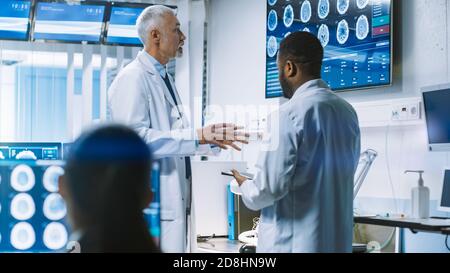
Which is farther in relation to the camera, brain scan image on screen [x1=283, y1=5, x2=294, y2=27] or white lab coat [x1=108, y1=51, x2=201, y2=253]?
brain scan image on screen [x1=283, y1=5, x2=294, y2=27]

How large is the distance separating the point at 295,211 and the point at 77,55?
2.59 metres

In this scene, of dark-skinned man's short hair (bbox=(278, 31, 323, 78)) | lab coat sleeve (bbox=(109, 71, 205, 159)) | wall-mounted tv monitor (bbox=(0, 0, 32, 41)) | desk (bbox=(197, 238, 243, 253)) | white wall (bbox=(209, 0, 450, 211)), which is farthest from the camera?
wall-mounted tv monitor (bbox=(0, 0, 32, 41))

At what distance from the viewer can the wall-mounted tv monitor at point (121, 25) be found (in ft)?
12.2

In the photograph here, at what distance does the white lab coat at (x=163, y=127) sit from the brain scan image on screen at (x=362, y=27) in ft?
3.78

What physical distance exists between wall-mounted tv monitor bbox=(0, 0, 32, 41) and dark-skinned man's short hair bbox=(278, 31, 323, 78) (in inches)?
94.4

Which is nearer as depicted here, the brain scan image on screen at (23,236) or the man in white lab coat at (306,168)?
the brain scan image on screen at (23,236)

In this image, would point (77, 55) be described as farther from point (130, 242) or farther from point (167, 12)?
point (130, 242)

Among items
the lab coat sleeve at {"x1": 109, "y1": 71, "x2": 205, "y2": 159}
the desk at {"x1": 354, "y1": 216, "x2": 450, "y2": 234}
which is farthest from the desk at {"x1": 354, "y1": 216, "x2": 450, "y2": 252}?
the lab coat sleeve at {"x1": 109, "y1": 71, "x2": 205, "y2": 159}

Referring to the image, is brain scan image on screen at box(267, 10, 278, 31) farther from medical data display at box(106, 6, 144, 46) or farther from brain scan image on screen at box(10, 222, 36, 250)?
brain scan image on screen at box(10, 222, 36, 250)

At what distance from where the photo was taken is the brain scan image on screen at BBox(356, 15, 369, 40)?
2686 millimetres

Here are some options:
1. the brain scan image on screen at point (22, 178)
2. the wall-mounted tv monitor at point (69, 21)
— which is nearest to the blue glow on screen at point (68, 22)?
the wall-mounted tv monitor at point (69, 21)

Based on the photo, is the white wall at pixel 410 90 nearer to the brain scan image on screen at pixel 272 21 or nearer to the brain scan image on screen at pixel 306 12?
the brain scan image on screen at pixel 306 12

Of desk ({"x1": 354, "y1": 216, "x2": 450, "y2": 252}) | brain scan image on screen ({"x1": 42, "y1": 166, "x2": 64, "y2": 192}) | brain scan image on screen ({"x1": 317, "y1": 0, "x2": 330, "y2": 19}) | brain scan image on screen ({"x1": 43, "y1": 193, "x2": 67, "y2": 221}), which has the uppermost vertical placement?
brain scan image on screen ({"x1": 317, "y1": 0, "x2": 330, "y2": 19})

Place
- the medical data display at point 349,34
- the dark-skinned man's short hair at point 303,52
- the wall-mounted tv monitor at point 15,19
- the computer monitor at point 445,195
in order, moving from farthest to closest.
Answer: the wall-mounted tv monitor at point 15,19
the medical data display at point 349,34
the computer monitor at point 445,195
the dark-skinned man's short hair at point 303,52
